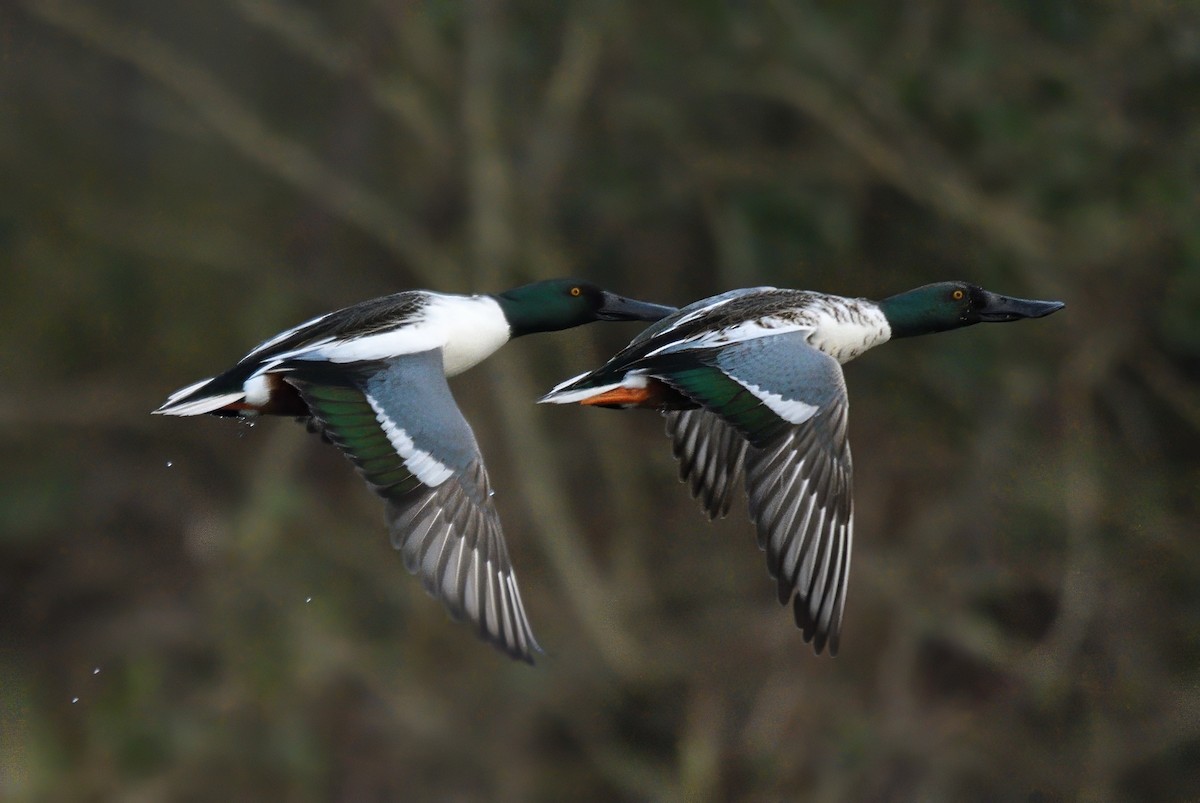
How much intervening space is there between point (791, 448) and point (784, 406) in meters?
0.11

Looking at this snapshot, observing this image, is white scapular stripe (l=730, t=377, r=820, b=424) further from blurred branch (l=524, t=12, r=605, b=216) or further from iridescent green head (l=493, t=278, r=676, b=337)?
blurred branch (l=524, t=12, r=605, b=216)

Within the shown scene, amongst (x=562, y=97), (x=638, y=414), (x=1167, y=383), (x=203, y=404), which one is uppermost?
(x=562, y=97)

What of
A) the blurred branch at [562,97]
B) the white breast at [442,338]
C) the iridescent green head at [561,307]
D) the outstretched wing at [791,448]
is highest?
the blurred branch at [562,97]

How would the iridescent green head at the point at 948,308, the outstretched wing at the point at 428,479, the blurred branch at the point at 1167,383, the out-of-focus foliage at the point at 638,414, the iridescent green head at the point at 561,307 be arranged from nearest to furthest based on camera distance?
the outstretched wing at the point at 428,479 → the iridescent green head at the point at 948,308 → the iridescent green head at the point at 561,307 → the blurred branch at the point at 1167,383 → the out-of-focus foliage at the point at 638,414

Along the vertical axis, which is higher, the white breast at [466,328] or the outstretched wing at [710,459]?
the white breast at [466,328]

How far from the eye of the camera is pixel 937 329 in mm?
5266

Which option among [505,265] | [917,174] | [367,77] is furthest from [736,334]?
[367,77]

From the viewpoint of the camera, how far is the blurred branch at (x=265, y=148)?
32.2ft


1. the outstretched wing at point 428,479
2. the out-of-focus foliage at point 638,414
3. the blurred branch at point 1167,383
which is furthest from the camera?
the out-of-focus foliage at point 638,414

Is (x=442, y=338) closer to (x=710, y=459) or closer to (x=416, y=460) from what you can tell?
(x=416, y=460)

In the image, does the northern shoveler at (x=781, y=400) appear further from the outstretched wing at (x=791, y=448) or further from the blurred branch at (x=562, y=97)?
the blurred branch at (x=562, y=97)

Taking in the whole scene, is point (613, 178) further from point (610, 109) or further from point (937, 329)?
point (937, 329)

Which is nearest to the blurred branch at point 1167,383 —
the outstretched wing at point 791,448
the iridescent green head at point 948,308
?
the iridescent green head at point 948,308

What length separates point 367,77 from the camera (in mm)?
9844
